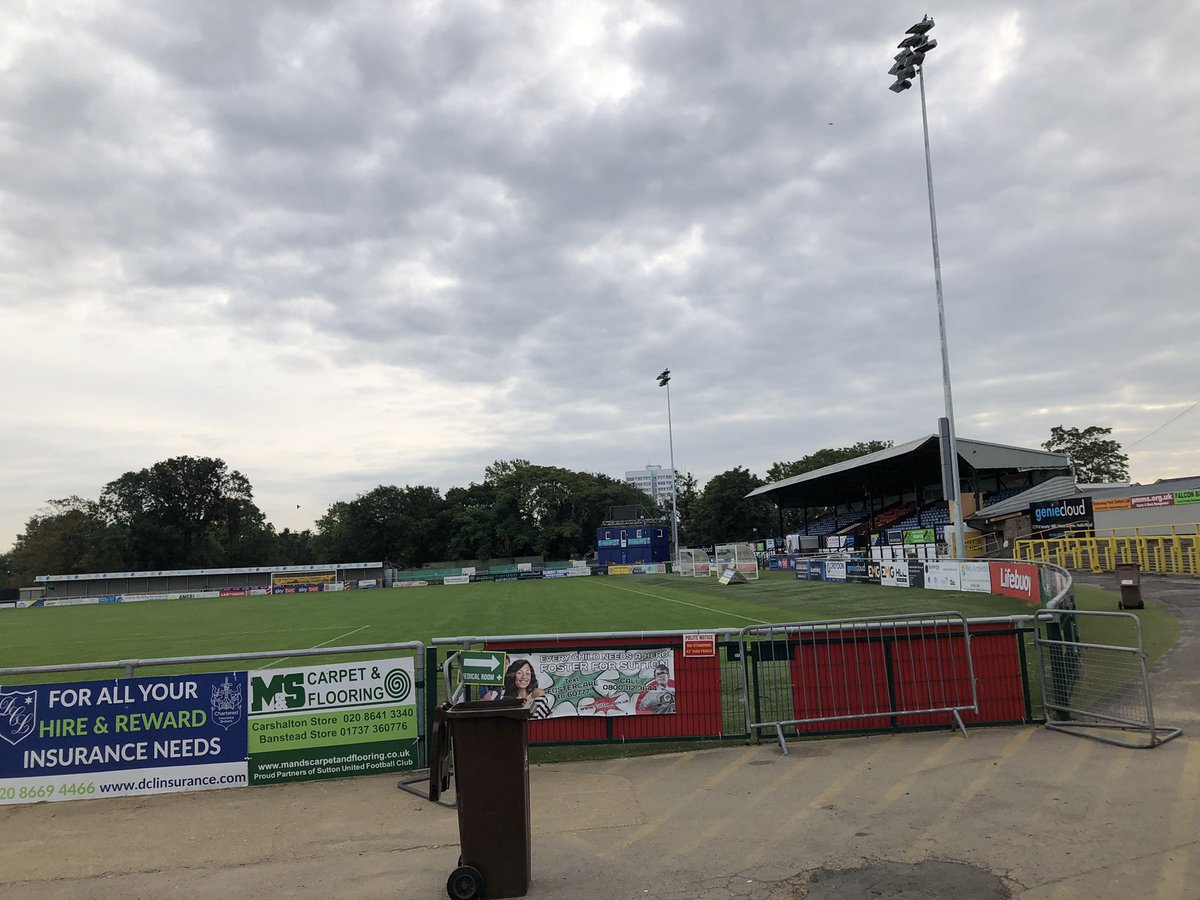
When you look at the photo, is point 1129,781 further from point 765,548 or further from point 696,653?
point 765,548

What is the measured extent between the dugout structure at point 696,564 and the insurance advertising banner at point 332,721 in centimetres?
5155

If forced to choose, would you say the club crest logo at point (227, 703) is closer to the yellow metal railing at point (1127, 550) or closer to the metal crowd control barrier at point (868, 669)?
the metal crowd control barrier at point (868, 669)

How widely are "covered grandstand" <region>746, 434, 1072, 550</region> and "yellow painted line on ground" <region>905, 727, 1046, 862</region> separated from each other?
136 feet

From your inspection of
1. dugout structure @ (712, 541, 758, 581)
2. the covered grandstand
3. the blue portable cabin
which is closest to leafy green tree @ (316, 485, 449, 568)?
the blue portable cabin

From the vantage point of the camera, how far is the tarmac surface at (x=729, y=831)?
205 inches

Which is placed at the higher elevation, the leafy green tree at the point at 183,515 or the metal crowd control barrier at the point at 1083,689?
the leafy green tree at the point at 183,515

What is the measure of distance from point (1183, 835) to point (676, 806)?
3.77 m

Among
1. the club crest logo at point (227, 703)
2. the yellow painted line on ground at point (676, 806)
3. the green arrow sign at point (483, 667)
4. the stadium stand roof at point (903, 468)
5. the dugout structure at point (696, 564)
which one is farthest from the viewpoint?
the dugout structure at point (696, 564)

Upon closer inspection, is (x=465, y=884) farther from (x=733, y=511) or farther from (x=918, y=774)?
(x=733, y=511)

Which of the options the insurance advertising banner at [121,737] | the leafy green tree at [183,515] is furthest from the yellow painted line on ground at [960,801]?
the leafy green tree at [183,515]

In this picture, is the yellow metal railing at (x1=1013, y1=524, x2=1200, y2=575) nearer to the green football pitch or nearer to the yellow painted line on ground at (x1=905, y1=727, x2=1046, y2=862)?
the green football pitch

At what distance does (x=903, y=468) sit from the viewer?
65562mm

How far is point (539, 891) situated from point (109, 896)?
318 cm

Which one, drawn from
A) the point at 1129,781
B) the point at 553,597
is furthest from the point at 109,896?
the point at 553,597
